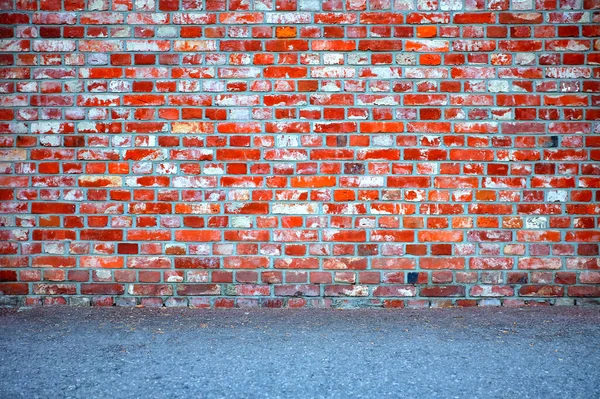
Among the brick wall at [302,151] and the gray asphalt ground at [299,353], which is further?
the brick wall at [302,151]

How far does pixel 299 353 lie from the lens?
191cm

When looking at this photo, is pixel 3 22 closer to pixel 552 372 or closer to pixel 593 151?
pixel 552 372

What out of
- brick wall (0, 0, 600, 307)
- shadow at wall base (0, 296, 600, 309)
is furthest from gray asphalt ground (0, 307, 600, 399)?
brick wall (0, 0, 600, 307)

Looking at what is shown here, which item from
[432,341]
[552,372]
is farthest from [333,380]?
[552,372]

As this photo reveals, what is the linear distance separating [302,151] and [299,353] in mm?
1091

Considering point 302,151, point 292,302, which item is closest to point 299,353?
point 292,302

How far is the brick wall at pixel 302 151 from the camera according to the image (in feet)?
8.11

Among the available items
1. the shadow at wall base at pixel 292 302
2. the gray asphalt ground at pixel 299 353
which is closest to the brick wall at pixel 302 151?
the shadow at wall base at pixel 292 302

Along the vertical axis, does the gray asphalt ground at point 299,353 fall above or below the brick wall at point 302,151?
below

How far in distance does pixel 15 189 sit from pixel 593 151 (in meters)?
3.21

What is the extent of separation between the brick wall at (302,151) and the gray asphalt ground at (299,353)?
207mm

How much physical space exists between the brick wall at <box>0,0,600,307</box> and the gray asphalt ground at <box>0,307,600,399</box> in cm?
21

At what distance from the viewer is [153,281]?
2533mm

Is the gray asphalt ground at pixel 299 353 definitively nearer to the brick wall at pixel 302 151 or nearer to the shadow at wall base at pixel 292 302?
the shadow at wall base at pixel 292 302
